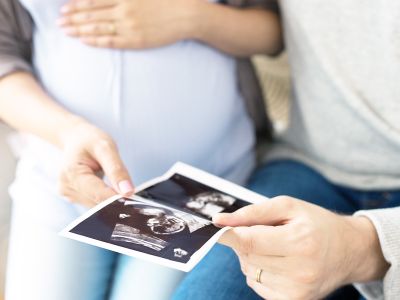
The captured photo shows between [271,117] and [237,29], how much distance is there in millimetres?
343

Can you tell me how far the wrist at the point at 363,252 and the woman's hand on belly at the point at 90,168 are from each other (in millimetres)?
335

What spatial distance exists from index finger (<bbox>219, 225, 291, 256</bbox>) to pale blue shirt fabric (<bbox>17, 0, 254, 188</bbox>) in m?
0.35

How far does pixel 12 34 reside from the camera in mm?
1047

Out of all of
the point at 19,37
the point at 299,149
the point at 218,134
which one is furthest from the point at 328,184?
the point at 19,37

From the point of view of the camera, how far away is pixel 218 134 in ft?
3.57

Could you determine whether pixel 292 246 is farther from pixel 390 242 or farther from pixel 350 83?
pixel 350 83

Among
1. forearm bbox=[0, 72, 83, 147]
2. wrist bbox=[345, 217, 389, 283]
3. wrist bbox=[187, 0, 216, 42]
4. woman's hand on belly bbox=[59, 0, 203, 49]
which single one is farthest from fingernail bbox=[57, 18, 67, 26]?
wrist bbox=[345, 217, 389, 283]

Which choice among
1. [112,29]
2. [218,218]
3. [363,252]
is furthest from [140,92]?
[363,252]

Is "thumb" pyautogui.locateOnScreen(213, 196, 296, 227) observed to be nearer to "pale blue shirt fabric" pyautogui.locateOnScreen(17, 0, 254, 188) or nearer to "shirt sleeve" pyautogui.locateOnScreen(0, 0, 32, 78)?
"pale blue shirt fabric" pyautogui.locateOnScreen(17, 0, 254, 188)

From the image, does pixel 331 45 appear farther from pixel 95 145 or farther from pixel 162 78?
pixel 95 145

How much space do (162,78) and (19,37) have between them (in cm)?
31

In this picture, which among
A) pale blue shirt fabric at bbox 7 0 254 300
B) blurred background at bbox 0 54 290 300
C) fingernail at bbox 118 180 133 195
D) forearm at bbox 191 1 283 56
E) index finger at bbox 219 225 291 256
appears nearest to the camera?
index finger at bbox 219 225 291 256

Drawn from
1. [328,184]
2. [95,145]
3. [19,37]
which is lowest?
[328,184]

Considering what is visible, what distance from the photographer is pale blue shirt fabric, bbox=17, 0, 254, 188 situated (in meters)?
0.99
